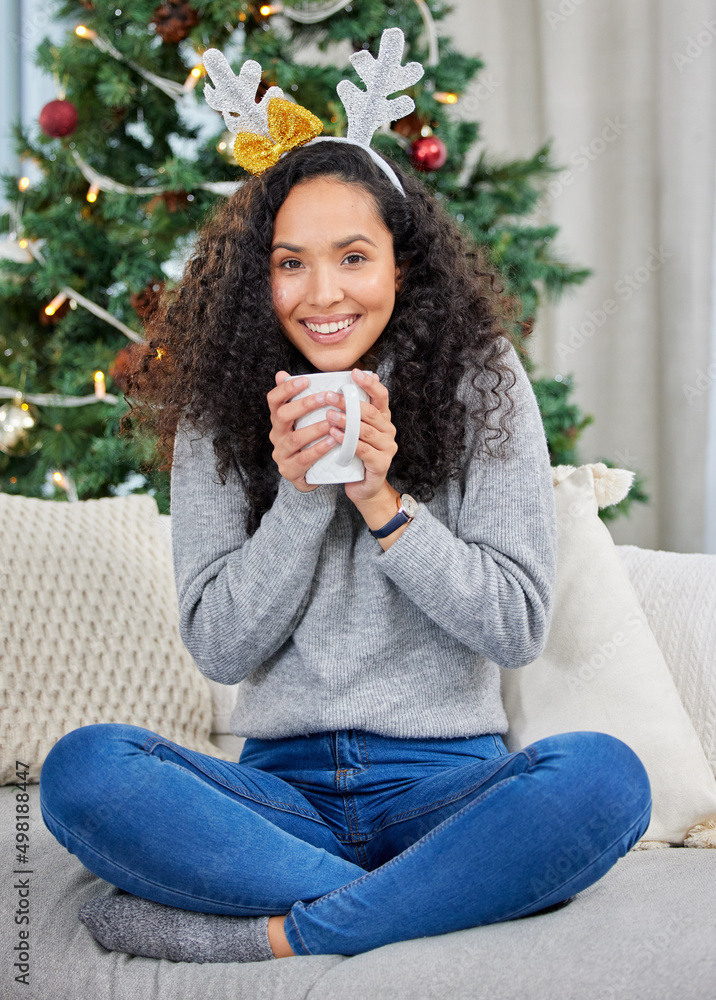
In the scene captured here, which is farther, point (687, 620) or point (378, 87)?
point (687, 620)

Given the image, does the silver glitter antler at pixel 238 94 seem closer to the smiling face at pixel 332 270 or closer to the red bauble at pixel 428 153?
the smiling face at pixel 332 270

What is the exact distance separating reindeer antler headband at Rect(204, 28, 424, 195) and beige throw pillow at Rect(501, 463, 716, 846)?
0.54 m

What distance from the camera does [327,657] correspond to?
1039 millimetres

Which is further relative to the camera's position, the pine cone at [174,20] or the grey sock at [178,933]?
the pine cone at [174,20]

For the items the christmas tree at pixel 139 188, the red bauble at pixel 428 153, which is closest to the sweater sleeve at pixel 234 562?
the christmas tree at pixel 139 188

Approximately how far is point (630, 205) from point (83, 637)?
2.10 m

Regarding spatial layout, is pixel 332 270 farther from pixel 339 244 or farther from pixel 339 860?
pixel 339 860

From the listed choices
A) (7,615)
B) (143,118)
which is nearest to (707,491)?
(143,118)

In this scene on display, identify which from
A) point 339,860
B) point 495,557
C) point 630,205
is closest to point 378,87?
point 495,557

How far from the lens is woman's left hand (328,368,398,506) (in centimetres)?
89

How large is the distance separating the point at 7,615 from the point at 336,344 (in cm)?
57

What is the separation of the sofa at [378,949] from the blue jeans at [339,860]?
1.1 inches

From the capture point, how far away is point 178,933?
0.83 meters

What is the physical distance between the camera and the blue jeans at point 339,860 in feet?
2.62
